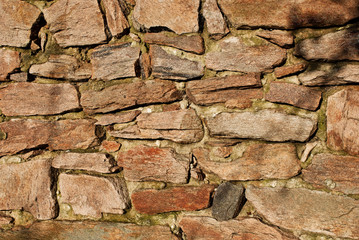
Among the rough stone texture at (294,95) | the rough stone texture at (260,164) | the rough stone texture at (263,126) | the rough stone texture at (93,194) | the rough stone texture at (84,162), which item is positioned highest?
the rough stone texture at (294,95)

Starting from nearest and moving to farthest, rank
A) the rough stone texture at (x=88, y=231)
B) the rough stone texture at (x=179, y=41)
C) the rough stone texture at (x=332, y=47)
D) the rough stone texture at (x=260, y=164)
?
the rough stone texture at (x=332, y=47), the rough stone texture at (x=260, y=164), the rough stone texture at (x=179, y=41), the rough stone texture at (x=88, y=231)

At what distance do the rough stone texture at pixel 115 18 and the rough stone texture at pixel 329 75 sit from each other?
942mm

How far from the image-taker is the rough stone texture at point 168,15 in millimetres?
1626

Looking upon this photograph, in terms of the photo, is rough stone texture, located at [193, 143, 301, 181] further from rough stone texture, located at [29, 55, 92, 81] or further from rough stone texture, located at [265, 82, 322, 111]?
rough stone texture, located at [29, 55, 92, 81]

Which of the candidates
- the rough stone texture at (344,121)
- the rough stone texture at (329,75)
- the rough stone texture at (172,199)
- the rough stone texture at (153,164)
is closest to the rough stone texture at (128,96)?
the rough stone texture at (153,164)

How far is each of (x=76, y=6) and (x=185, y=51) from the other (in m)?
0.69

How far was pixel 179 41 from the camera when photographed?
1665 millimetres

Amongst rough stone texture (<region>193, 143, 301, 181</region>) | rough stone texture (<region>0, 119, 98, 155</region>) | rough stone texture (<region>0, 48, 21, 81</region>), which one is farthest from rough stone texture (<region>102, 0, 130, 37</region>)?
rough stone texture (<region>193, 143, 301, 181</region>)

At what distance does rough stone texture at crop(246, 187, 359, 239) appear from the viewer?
144 cm

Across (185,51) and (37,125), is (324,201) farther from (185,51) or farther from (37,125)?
(37,125)

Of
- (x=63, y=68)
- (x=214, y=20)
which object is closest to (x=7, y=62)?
(x=63, y=68)

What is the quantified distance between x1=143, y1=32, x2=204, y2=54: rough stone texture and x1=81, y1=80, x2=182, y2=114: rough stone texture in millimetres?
195

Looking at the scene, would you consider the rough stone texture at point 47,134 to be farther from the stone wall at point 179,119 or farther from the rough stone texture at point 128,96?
the rough stone texture at point 128,96

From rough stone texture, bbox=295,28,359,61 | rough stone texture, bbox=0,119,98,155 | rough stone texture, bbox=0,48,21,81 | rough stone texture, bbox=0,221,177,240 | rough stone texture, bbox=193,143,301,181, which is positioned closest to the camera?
rough stone texture, bbox=295,28,359,61
